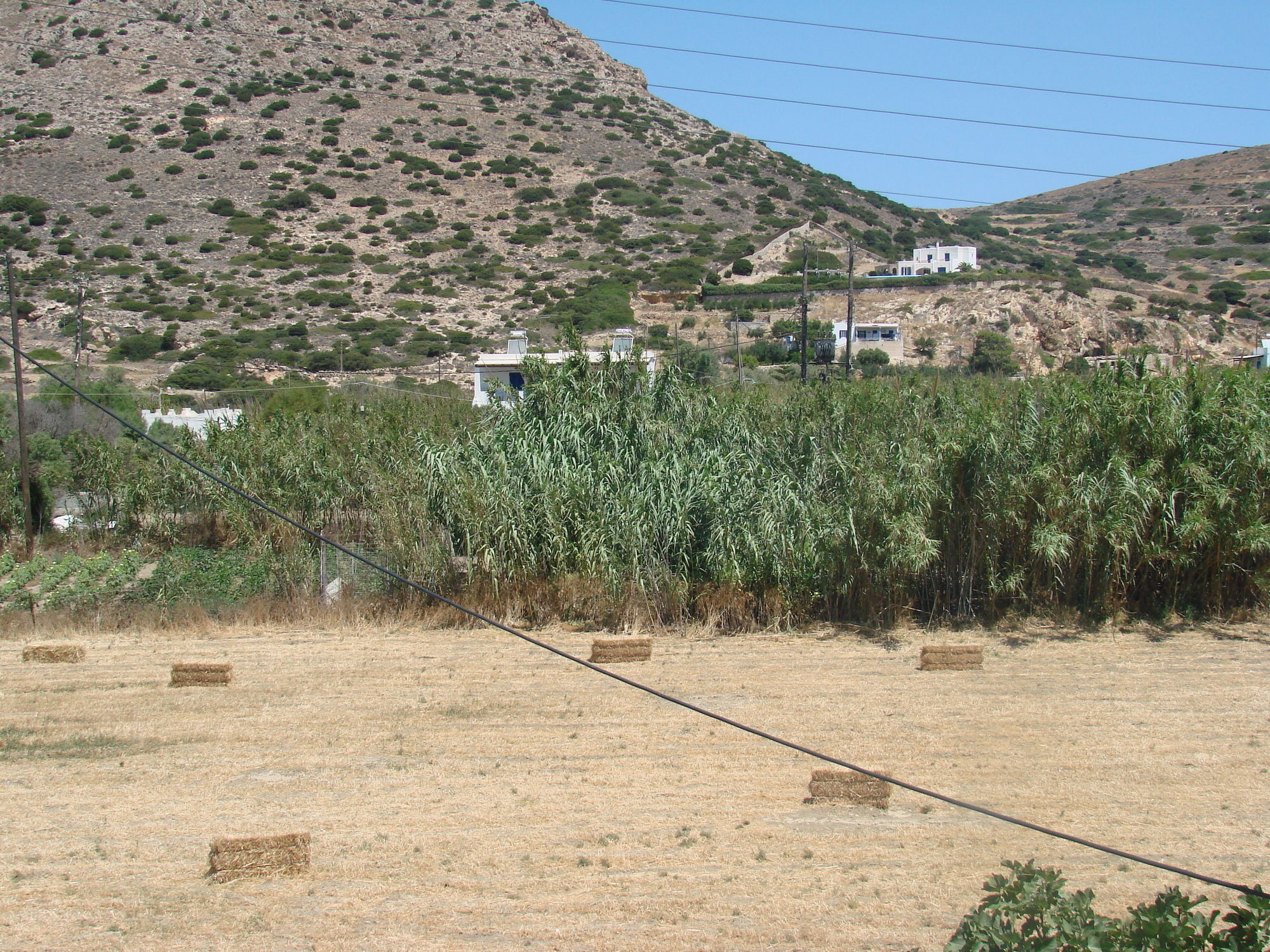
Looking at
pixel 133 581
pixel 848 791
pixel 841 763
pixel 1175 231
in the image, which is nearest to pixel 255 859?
pixel 841 763

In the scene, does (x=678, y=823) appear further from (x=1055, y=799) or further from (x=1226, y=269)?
(x=1226, y=269)

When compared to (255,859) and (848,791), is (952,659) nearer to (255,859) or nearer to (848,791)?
(848,791)

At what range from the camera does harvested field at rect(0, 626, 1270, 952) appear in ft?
18.1

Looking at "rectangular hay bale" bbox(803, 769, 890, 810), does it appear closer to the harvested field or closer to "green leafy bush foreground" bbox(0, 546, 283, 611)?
the harvested field

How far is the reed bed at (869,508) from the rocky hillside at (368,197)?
22185 mm

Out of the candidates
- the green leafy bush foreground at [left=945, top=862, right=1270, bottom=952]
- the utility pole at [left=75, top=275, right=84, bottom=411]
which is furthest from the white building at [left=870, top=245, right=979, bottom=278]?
the green leafy bush foreground at [left=945, top=862, right=1270, bottom=952]

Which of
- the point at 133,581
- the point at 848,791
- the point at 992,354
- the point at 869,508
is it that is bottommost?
the point at 848,791

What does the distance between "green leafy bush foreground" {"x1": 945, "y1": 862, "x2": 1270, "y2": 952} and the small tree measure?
32602 millimetres

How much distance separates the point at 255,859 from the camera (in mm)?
5973

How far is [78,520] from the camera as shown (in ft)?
59.4

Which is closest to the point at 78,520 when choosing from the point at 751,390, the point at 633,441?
the point at 633,441

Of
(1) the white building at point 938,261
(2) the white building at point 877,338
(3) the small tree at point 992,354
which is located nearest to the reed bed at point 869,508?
(3) the small tree at point 992,354

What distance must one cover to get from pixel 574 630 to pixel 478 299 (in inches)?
1409

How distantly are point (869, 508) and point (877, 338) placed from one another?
29.8m
